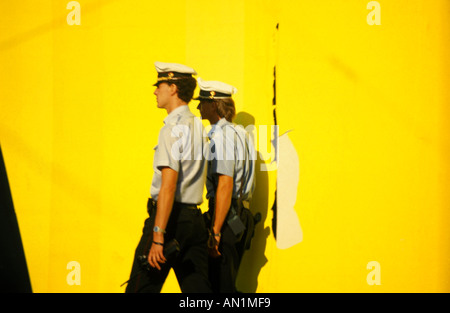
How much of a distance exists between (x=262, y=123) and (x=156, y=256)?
1639 millimetres

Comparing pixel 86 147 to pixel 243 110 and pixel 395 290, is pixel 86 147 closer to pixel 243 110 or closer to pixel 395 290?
pixel 243 110

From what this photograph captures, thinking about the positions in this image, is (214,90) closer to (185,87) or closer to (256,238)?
(185,87)

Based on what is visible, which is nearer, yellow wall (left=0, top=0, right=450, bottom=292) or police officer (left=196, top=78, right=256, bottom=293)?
police officer (left=196, top=78, right=256, bottom=293)

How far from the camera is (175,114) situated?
346cm

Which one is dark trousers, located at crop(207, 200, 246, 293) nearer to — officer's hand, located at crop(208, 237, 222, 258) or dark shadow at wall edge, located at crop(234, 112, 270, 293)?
officer's hand, located at crop(208, 237, 222, 258)

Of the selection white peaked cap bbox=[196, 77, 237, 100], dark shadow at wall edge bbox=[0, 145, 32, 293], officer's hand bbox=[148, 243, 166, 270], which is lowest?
dark shadow at wall edge bbox=[0, 145, 32, 293]

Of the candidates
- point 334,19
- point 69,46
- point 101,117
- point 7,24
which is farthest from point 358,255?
point 7,24

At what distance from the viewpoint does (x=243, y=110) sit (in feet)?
14.7

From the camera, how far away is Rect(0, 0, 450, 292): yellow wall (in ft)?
14.2

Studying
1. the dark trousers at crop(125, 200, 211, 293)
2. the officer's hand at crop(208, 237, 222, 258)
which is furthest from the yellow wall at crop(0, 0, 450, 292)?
the dark trousers at crop(125, 200, 211, 293)

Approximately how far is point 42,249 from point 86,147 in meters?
0.90

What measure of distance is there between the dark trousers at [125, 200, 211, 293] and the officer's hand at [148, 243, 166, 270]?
0.16 ft

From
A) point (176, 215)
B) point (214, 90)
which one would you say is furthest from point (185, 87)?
point (176, 215)

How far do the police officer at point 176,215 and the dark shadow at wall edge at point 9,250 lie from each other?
1721 millimetres
